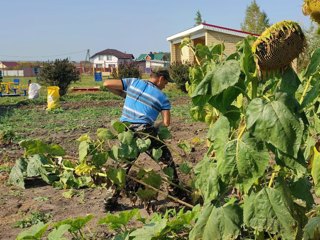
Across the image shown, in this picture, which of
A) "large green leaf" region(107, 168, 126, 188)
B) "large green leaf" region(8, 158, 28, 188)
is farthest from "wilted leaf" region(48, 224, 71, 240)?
"large green leaf" region(8, 158, 28, 188)

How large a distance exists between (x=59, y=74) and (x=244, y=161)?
21.6 m

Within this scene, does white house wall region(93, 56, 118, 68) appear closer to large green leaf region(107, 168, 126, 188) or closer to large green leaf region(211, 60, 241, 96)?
large green leaf region(107, 168, 126, 188)

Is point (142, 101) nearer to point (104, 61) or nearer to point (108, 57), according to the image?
point (104, 61)

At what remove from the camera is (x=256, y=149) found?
2.11 meters

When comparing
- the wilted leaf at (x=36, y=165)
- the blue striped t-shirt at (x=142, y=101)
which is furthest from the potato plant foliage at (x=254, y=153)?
the blue striped t-shirt at (x=142, y=101)

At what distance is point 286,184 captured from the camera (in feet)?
7.93

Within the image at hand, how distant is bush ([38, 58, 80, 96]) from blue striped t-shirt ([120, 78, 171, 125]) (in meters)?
18.3

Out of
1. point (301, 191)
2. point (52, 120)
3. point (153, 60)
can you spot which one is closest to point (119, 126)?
point (301, 191)

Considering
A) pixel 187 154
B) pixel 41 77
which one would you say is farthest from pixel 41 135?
pixel 41 77

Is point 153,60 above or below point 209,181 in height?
above

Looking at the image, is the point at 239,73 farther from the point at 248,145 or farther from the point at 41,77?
the point at 41,77

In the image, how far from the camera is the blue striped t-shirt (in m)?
4.96

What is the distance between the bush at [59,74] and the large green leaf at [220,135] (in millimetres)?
21135

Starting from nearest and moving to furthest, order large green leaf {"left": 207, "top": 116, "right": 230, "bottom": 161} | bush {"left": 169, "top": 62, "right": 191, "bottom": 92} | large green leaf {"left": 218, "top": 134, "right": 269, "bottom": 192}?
large green leaf {"left": 218, "top": 134, "right": 269, "bottom": 192}, large green leaf {"left": 207, "top": 116, "right": 230, "bottom": 161}, bush {"left": 169, "top": 62, "right": 191, "bottom": 92}
